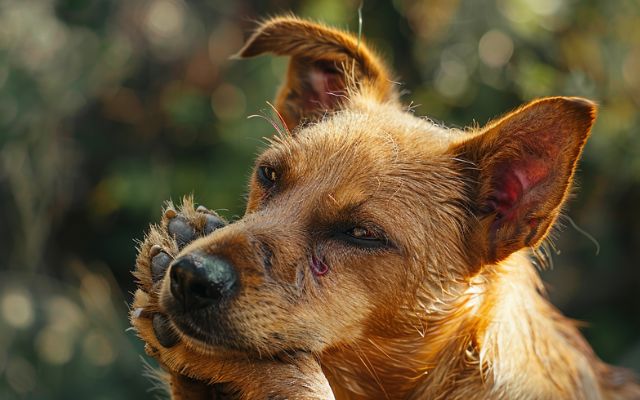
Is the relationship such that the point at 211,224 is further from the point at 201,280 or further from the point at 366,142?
the point at 366,142

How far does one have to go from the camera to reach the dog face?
3104mm

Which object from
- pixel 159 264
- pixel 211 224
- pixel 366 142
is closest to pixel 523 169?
pixel 366 142

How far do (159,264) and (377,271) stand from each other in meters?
0.85

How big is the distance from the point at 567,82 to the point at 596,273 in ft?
7.22

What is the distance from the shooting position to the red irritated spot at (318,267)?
130 inches

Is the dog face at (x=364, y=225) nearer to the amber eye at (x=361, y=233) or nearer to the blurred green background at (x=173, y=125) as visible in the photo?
the amber eye at (x=361, y=233)

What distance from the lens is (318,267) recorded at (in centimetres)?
332

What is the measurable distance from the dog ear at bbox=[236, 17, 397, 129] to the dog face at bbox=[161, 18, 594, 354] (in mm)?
443

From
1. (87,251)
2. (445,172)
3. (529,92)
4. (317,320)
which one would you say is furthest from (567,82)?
(87,251)

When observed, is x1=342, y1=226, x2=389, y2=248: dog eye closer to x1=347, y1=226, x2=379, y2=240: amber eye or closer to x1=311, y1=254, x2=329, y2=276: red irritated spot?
x1=347, y1=226, x2=379, y2=240: amber eye

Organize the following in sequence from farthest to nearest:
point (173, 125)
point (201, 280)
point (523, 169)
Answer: point (173, 125) → point (523, 169) → point (201, 280)

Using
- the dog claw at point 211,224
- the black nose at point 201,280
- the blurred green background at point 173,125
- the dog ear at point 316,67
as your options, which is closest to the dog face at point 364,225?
the black nose at point 201,280

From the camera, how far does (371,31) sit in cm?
827

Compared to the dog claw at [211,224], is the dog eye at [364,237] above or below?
above
